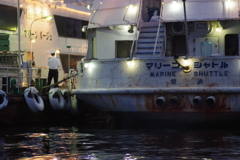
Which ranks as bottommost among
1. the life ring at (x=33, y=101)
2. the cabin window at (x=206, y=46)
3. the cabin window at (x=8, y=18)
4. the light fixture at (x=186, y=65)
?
the life ring at (x=33, y=101)

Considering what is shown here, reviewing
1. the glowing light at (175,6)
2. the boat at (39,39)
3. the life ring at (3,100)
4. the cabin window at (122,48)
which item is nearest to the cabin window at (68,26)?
the boat at (39,39)

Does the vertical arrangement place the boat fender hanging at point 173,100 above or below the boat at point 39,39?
below

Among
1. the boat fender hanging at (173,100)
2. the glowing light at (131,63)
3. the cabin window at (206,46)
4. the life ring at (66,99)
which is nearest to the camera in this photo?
the boat fender hanging at (173,100)

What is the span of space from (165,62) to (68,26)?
15.7m

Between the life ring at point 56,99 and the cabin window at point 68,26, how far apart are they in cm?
1194

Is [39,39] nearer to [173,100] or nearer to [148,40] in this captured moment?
[148,40]

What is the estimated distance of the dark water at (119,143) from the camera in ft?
29.0

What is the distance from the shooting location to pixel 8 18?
2369 centimetres

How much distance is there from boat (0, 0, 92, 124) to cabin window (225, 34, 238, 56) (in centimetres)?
615

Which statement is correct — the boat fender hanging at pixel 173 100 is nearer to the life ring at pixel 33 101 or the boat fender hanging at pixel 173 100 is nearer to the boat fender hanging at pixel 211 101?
the boat fender hanging at pixel 211 101

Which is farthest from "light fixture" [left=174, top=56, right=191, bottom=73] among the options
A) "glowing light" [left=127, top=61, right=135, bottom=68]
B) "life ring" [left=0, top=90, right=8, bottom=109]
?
"life ring" [left=0, top=90, right=8, bottom=109]

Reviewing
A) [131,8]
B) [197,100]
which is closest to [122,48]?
[131,8]

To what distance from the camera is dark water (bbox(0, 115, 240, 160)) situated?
8844 mm

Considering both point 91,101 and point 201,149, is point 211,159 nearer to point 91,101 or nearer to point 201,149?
point 201,149
